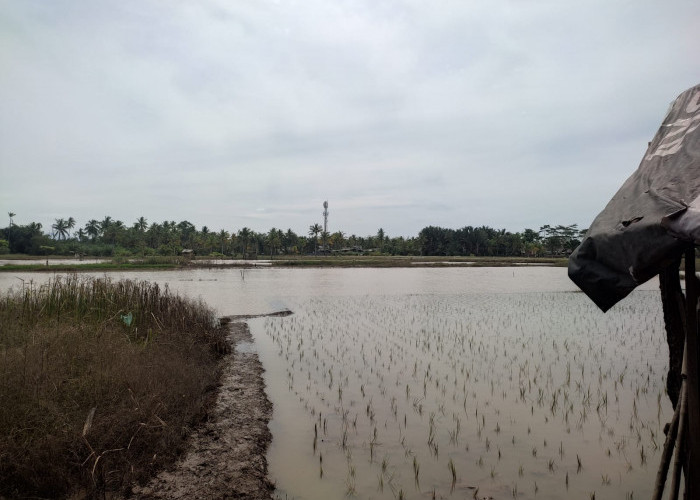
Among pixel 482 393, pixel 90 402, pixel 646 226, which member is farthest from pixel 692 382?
pixel 90 402

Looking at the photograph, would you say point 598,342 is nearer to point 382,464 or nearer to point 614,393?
point 614,393

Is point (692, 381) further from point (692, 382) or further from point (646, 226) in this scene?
point (646, 226)

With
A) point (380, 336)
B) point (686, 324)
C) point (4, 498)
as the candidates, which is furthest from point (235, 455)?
point (380, 336)

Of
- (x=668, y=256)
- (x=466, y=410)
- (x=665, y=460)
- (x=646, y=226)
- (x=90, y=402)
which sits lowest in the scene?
(x=466, y=410)

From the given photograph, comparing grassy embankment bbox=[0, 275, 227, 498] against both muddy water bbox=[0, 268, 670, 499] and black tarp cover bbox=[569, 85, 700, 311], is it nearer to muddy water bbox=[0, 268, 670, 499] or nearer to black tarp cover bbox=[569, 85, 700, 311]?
muddy water bbox=[0, 268, 670, 499]

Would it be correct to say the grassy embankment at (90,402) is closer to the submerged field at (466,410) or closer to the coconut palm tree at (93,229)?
the submerged field at (466,410)

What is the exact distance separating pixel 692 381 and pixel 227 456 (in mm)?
3603

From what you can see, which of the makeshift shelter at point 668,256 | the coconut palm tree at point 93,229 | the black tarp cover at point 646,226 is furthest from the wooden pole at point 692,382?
the coconut palm tree at point 93,229

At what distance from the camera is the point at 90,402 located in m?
3.90

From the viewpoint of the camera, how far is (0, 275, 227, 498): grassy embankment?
3.09m

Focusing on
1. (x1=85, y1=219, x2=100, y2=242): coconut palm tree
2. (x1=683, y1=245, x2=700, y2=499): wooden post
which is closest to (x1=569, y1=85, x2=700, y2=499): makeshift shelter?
(x1=683, y1=245, x2=700, y2=499): wooden post

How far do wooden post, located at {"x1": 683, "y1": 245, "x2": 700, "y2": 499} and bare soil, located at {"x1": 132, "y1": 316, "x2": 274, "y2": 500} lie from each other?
288 cm

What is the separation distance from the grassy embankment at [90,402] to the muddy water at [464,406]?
3.65 ft

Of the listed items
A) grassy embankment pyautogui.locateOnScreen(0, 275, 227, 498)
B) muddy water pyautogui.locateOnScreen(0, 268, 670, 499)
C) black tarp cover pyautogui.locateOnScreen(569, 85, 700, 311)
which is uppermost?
black tarp cover pyautogui.locateOnScreen(569, 85, 700, 311)
